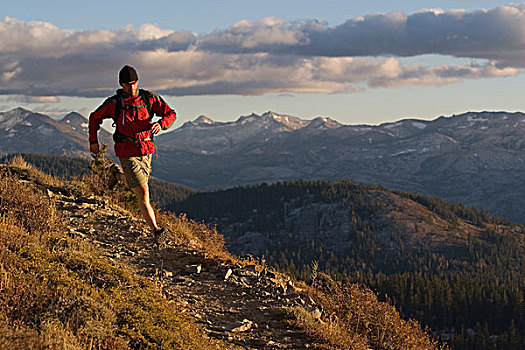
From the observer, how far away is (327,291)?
14453 mm

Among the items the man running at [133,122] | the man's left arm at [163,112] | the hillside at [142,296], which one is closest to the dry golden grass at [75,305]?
the hillside at [142,296]

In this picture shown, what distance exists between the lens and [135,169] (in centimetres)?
1134

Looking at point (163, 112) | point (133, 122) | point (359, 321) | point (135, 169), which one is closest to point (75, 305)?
point (135, 169)

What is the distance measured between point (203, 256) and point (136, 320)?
19.5 ft

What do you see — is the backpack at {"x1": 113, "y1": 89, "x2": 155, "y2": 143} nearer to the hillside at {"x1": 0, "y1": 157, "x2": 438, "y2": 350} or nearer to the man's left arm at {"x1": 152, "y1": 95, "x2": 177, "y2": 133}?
the man's left arm at {"x1": 152, "y1": 95, "x2": 177, "y2": 133}

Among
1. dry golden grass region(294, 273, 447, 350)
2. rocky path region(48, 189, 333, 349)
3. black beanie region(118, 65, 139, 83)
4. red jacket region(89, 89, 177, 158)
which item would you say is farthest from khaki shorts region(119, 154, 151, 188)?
dry golden grass region(294, 273, 447, 350)

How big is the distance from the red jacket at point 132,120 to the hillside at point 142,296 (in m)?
2.41

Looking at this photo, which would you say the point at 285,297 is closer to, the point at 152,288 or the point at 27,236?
the point at 152,288

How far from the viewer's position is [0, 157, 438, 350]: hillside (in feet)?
27.1

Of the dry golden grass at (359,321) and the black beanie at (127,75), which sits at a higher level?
the black beanie at (127,75)

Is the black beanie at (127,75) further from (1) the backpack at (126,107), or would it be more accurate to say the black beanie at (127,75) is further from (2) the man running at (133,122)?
(1) the backpack at (126,107)

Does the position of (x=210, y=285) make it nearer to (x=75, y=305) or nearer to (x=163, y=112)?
(x=163, y=112)

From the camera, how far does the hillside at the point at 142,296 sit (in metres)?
8.25

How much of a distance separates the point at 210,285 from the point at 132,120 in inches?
167
